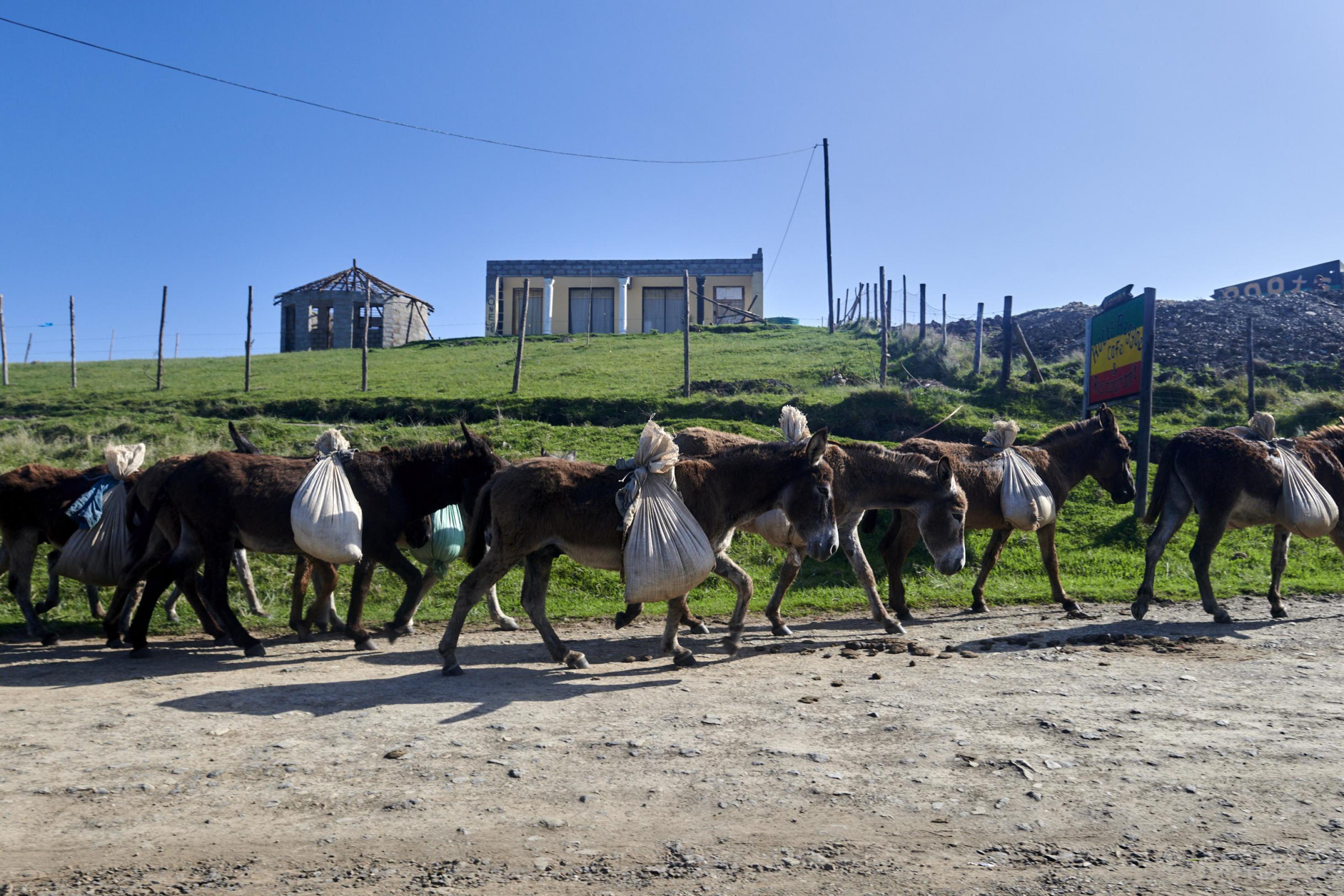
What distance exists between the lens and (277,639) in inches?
367

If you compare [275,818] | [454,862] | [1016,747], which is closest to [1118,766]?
[1016,747]

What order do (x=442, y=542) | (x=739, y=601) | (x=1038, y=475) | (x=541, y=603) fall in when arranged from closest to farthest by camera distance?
(x=541, y=603) < (x=739, y=601) < (x=442, y=542) < (x=1038, y=475)

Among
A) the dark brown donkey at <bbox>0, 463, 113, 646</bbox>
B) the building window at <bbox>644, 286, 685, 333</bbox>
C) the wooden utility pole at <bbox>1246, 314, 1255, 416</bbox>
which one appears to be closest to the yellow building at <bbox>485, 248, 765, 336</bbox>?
the building window at <bbox>644, 286, 685, 333</bbox>

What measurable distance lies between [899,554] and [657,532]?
4.25m

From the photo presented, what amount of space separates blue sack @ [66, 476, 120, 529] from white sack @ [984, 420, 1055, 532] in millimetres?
9515

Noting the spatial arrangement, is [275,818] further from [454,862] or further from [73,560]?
[73,560]

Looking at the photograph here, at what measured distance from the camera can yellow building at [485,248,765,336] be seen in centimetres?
4703

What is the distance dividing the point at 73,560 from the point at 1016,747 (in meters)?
8.68

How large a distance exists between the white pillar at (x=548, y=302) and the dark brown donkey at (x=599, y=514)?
129ft

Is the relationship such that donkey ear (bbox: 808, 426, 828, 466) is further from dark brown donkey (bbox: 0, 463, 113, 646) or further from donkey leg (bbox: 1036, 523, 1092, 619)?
dark brown donkey (bbox: 0, 463, 113, 646)

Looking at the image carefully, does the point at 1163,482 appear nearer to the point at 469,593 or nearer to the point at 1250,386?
the point at 469,593

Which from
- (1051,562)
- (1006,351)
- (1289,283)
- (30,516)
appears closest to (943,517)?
(1051,562)

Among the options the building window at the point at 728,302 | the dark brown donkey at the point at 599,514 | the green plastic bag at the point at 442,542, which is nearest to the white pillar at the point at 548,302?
the building window at the point at 728,302

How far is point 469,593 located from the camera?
753 cm
